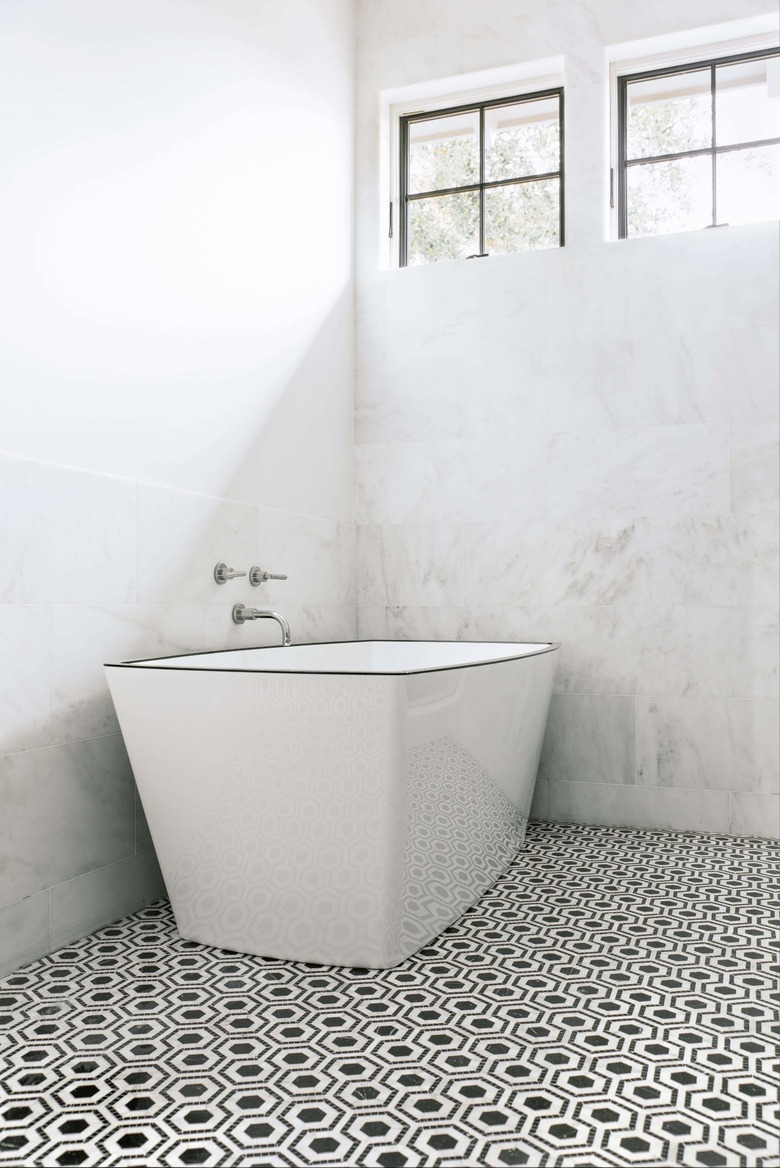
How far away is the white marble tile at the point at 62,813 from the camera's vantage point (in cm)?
181

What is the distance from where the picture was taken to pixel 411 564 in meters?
3.30

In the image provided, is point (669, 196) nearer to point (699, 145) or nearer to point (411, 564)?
point (699, 145)

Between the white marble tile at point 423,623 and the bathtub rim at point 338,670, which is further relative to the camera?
the white marble tile at point 423,623

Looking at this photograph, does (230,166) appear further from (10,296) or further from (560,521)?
(560,521)

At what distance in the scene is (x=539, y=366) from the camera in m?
3.15

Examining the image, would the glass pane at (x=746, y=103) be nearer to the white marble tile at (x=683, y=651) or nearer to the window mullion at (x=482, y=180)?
the window mullion at (x=482, y=180)

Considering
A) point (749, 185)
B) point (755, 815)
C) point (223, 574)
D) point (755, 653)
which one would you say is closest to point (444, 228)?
point (749, 185)

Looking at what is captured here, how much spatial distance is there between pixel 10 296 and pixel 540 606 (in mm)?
1918

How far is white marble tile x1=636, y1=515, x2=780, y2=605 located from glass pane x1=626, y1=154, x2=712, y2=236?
3.27ft

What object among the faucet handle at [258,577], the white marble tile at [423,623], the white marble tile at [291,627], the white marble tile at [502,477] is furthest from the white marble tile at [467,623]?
the faucet handle at [258,577]

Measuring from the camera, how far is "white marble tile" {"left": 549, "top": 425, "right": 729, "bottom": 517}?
291 centimetres

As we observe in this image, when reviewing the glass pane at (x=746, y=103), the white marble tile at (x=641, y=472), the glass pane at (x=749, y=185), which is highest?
the glass pane at (x=746, y=103)

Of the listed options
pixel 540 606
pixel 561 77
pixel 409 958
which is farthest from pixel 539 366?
pixel 409 958

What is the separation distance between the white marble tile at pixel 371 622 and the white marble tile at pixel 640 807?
0.80 meters
